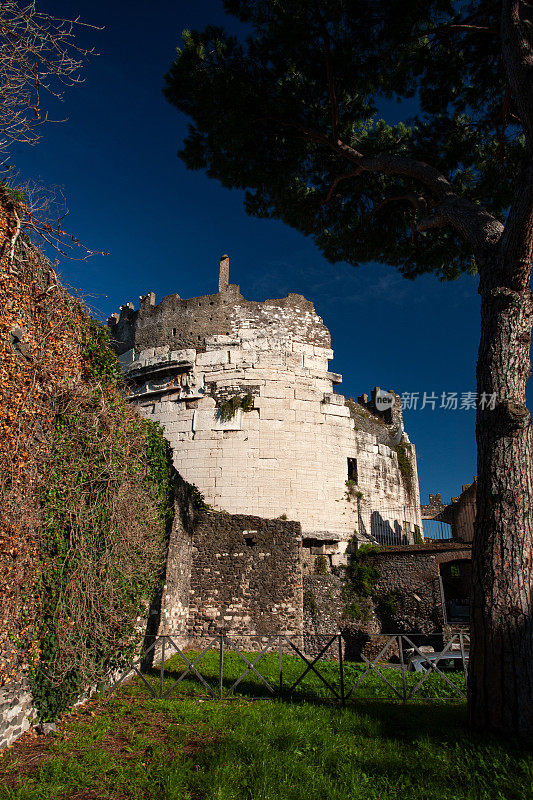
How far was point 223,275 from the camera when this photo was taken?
14.8 metres

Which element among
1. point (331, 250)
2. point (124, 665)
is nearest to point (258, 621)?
point (124, 665)

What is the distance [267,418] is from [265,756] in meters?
9.49

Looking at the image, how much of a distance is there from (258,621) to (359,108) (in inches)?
404

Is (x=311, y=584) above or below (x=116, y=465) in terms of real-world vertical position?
below

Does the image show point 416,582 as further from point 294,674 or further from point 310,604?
point 294,674

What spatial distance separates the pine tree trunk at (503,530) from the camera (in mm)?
4504

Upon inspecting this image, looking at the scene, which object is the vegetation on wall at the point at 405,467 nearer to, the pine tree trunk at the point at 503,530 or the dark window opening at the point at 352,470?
the dark window opening at the point at 352,470

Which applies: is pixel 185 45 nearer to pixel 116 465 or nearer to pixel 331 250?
pixel 331 250

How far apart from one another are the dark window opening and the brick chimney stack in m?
6.18

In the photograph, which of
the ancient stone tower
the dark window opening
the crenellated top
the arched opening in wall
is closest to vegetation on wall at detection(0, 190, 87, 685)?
the ancient stone tower

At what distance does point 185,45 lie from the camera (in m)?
8.53

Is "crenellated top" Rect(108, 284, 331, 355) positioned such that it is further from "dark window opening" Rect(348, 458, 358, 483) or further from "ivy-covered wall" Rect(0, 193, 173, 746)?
"ivy-covered wall" Rect(0, 193, 173, 746)

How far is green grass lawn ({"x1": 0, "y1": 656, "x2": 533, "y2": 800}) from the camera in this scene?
11.8 feet

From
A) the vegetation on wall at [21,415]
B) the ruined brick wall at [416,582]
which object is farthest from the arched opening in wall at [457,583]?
the vegetation on wall at [21,415]
